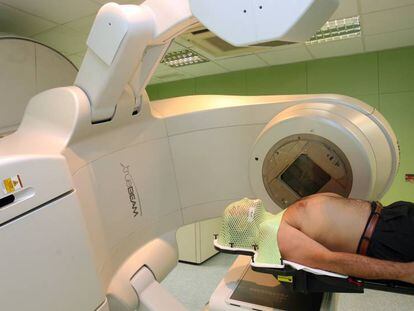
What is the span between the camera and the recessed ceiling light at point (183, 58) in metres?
3.92

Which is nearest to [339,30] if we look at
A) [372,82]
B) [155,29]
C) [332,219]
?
[372,82]

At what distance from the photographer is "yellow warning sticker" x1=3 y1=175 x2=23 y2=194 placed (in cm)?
72

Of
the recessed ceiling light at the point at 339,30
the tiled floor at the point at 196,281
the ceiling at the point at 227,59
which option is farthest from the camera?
the tiled floor at the point at 196,281

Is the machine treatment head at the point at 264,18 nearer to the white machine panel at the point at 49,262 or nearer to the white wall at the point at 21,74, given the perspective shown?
the white machine panel at the point at 49,262

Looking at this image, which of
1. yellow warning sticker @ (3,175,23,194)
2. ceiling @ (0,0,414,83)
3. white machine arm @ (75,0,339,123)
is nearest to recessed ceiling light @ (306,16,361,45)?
ceiling @ (0,0,414,83)

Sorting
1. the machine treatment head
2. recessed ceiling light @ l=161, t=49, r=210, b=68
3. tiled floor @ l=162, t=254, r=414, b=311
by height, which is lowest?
tiled floor @ l=162, t=254, r=414, b=311

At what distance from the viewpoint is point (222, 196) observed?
5.24 feet

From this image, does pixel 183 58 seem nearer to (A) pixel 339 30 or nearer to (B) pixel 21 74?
(A) pixel 339 30

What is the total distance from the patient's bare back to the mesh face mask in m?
0.09

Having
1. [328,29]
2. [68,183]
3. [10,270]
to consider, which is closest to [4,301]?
[10,270]

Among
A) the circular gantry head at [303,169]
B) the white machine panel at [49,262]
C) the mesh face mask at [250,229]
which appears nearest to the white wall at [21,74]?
the white machine panel at [49,262]

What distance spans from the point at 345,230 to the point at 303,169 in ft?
1.04

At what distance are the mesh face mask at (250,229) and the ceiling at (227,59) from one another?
64.5 inches

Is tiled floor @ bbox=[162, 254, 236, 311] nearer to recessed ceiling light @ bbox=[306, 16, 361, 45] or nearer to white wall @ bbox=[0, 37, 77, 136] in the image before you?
white wall @ bbox=[0, 37, 77, 136]
